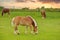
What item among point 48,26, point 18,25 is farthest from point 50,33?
point 18,25

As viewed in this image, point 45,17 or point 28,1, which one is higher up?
point 28,1

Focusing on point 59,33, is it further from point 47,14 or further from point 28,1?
point 28,1

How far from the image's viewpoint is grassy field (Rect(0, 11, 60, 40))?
2.85 metres

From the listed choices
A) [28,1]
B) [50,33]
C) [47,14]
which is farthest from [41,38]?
[28,1]

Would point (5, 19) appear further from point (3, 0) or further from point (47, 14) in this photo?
point (47, 14)

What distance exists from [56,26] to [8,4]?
0.63 metres

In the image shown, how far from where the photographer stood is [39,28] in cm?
288

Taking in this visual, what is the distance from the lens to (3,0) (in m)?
2.91

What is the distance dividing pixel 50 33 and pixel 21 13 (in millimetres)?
421

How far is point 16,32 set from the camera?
2.87 meters

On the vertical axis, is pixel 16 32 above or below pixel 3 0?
below

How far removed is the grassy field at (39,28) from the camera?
285cm

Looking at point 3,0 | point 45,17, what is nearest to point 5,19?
point 3,0

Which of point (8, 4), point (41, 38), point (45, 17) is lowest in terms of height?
point (41, 38)
